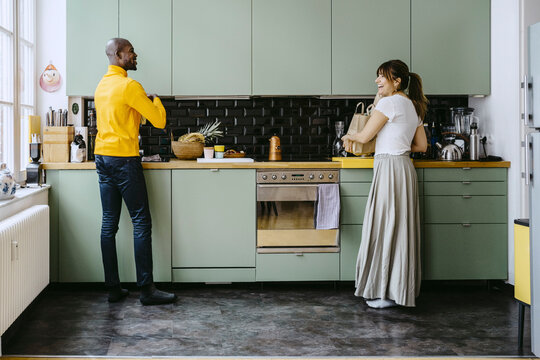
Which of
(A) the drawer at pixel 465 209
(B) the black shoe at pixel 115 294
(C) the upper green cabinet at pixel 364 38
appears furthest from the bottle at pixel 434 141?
(B) the black shoe at pixel 115 294

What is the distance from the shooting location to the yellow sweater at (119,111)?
3.47m

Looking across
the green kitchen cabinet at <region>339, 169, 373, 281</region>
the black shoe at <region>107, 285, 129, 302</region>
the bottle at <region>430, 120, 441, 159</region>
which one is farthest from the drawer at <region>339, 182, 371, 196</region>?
the black shoe at <region>107, 285, 129, 302</region>

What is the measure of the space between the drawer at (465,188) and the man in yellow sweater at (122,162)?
2.01 m

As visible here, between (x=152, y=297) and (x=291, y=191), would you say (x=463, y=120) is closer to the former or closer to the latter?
(x=291, y=191)

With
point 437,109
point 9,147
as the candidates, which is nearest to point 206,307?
point 9,147

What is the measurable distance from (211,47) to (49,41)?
4.12 feet

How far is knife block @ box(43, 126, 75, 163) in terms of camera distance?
12.9 ft

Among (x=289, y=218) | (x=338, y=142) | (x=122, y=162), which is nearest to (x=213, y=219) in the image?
(x=289, y=218)

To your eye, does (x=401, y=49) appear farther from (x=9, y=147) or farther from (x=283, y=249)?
(x=9, y=147)

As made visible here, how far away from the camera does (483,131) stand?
14.3ft

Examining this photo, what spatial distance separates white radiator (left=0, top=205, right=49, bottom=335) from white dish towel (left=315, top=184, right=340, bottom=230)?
6.14 feet

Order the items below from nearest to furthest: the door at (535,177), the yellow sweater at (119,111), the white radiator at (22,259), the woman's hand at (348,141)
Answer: the door at (535,177), the white radiator at (22,259), the yellow sweater at (119,111), the woman's hand at (348,141)

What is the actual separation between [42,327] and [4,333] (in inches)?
10.5

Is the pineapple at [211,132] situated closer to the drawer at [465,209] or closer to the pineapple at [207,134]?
the pineapple at [207,134]
